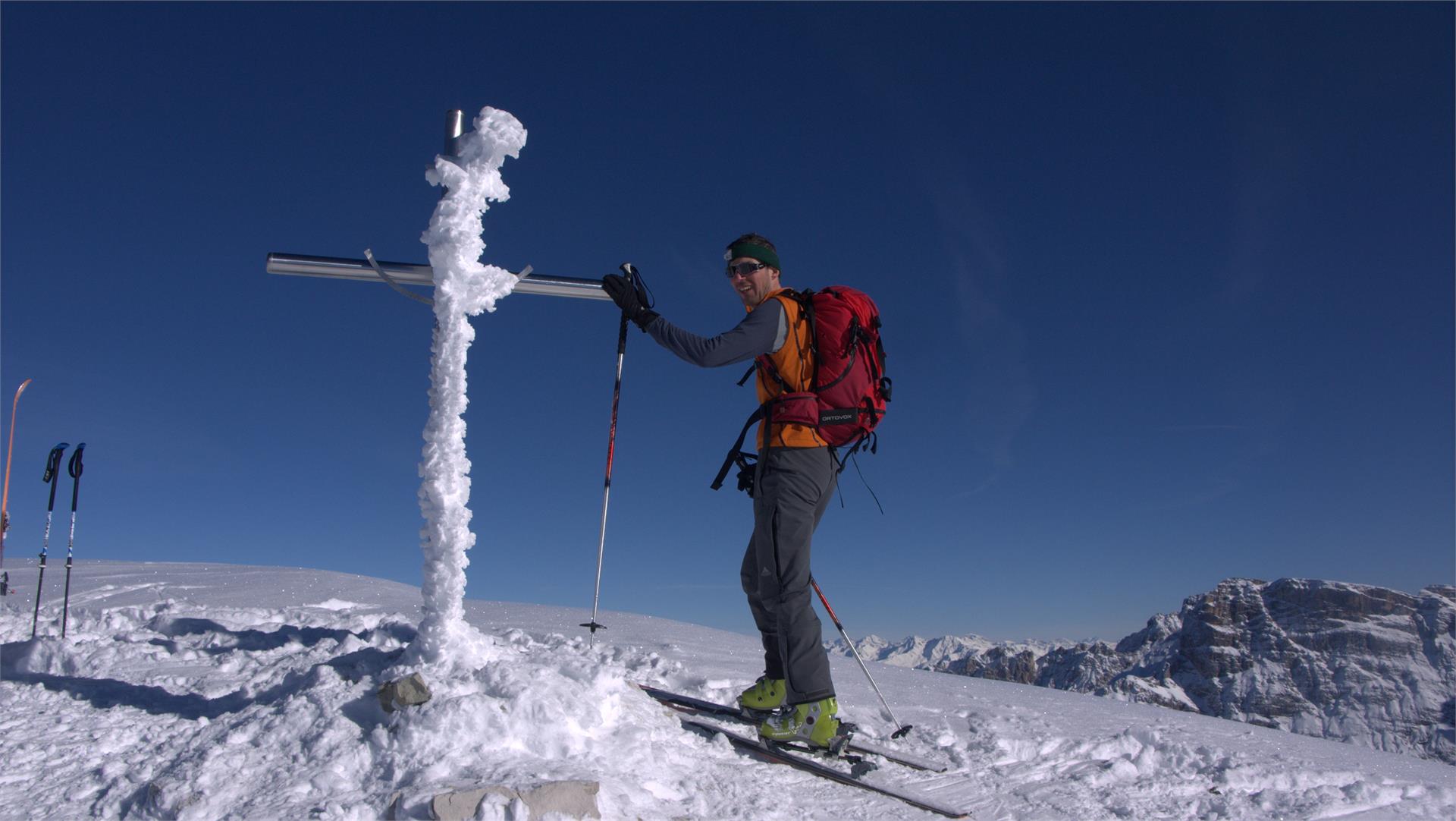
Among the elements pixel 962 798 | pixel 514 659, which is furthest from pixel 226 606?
pixel 962 798

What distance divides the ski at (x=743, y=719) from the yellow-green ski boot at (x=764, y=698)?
6 centimetres

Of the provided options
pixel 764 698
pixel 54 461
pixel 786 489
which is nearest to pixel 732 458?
pixel 786 489

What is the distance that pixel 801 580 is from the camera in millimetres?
4223

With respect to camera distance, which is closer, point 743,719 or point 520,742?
point 520,742

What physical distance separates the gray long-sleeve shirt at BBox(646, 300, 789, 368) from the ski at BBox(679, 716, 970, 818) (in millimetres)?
2036

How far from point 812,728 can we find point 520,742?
162 cm

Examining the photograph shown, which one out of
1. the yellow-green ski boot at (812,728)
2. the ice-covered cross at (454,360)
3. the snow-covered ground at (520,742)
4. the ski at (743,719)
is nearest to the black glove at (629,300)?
the ice-covered cross at (454,360)

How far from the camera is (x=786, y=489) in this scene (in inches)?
167

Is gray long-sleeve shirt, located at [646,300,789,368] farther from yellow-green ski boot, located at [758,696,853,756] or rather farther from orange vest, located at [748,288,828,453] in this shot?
yellow-green ski boot, located at [758,696,853,756]

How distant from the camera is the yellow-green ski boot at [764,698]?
4.78 m

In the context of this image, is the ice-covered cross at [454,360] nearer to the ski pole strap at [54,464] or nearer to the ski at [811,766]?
the ski at [811,766]

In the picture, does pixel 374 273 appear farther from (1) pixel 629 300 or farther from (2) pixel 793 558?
(2) pixel 793 558

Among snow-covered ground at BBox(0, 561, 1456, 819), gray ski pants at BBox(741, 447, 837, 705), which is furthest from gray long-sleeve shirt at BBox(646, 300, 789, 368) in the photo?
snow-covered ground at BBox(0, 561, 1456, 819)

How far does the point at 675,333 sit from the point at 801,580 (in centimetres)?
149
